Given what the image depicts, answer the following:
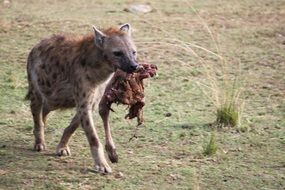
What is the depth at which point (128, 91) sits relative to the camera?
5336mm

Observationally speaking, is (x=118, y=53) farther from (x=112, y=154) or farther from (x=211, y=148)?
(x=211, y=148)

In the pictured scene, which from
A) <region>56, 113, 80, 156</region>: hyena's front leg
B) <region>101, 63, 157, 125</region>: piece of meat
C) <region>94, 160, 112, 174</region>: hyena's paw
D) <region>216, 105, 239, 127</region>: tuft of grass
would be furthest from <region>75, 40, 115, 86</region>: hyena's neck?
<region>216, 105, 239, 127</region>: tuft of grass

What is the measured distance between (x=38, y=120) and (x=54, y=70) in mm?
454

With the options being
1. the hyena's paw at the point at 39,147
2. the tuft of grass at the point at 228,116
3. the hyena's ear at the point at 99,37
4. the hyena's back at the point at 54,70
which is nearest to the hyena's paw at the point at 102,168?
the hyena's back at the point at 54,70

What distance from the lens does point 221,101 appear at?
Result: 6.20 m

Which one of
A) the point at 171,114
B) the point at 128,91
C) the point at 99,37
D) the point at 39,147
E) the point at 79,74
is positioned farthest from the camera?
the point at 171,114

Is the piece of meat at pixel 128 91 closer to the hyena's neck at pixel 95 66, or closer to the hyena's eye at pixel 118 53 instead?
the hyena's neck at pixel 95 66

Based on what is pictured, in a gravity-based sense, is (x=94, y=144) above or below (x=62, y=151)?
above

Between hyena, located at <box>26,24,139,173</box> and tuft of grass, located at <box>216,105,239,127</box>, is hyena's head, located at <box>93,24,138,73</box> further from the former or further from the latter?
tuft of grass, located at <box>216,105,239,127</box>

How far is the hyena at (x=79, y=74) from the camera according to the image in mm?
5020

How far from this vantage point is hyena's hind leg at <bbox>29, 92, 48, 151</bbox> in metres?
5.55

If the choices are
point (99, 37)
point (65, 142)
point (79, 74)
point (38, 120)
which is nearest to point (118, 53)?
point (99, 37)

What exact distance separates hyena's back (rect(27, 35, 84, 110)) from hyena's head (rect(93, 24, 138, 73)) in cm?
31

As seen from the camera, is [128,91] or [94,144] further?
[128,91]
